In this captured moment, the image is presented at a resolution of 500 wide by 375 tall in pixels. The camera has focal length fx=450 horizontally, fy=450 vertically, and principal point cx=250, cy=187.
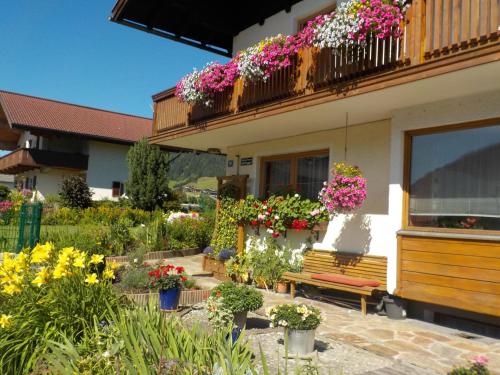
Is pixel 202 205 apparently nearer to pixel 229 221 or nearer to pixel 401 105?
pixel 229 221

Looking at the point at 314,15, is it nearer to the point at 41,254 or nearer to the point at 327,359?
→ the point at 327,359

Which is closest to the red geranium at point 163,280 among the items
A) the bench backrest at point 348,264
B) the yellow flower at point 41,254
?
the yellow flower at point 41,254

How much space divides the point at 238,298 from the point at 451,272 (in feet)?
9.83

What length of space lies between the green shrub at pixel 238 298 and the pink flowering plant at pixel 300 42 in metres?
3.67

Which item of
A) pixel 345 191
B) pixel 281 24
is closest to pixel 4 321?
pixel 345 191

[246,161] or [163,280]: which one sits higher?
[246,161]

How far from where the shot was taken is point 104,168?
3300 cm

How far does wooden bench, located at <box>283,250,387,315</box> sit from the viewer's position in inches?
278

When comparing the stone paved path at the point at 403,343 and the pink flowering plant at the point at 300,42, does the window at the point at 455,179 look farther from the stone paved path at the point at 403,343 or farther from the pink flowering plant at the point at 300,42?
the pink flowering plant at the point at 300,42

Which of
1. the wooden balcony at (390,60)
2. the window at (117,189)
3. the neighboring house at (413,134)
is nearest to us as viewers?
the wooden balcony at (390,60)

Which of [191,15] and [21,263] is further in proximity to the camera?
[191,15]

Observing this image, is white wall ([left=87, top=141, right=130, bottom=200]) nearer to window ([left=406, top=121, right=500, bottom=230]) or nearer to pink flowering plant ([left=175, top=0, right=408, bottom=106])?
pink flowering plant ([left=175, top=0, right=408, bottom=106])

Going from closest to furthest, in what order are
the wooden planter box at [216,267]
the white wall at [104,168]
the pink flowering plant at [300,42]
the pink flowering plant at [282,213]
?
the pink flowering plant at [300,42] < the pink flowering plant at [282,213] < the wooden planter box at [216,267] < the white wall at [104,168]

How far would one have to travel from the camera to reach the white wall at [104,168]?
3231cm
